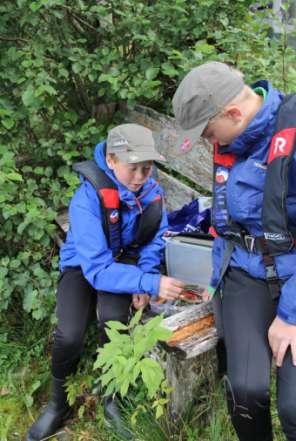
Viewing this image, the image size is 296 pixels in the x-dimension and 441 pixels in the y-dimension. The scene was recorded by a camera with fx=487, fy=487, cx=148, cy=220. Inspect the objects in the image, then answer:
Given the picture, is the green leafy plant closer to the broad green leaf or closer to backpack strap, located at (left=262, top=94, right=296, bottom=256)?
backpack strap, located at (left=262, top=94, right=296, bottom=256)

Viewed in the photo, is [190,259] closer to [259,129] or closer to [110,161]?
[110,161]

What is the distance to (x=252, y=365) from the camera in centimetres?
225

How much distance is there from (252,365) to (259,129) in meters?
1.08

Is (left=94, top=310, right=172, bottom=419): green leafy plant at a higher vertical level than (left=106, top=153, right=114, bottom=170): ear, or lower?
lower

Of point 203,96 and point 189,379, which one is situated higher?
point 203,96

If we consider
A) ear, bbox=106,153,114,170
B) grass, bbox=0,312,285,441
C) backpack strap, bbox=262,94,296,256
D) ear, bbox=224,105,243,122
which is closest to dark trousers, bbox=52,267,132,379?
grass, bbox=0,312,285,441

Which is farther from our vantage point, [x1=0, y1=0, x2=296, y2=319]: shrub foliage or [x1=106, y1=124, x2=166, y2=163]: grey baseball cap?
[x1=0, y1=0, x2=296, y2=319]: shrub foliage

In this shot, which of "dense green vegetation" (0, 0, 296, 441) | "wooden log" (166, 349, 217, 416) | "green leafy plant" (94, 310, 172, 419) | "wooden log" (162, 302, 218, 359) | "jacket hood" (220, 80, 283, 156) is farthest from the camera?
"dense green vegetation" (0, 0, 296, 441)

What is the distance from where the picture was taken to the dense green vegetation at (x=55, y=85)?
3.46 m

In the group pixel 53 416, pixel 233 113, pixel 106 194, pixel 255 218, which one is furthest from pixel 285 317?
pixel 53 416

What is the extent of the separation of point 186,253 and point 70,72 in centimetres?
187

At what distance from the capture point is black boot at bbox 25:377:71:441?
10.2ft

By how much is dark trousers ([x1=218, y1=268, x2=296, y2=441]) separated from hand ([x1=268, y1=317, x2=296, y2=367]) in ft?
0.12

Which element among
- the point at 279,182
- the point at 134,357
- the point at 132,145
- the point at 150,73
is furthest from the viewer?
the point at 150,73
